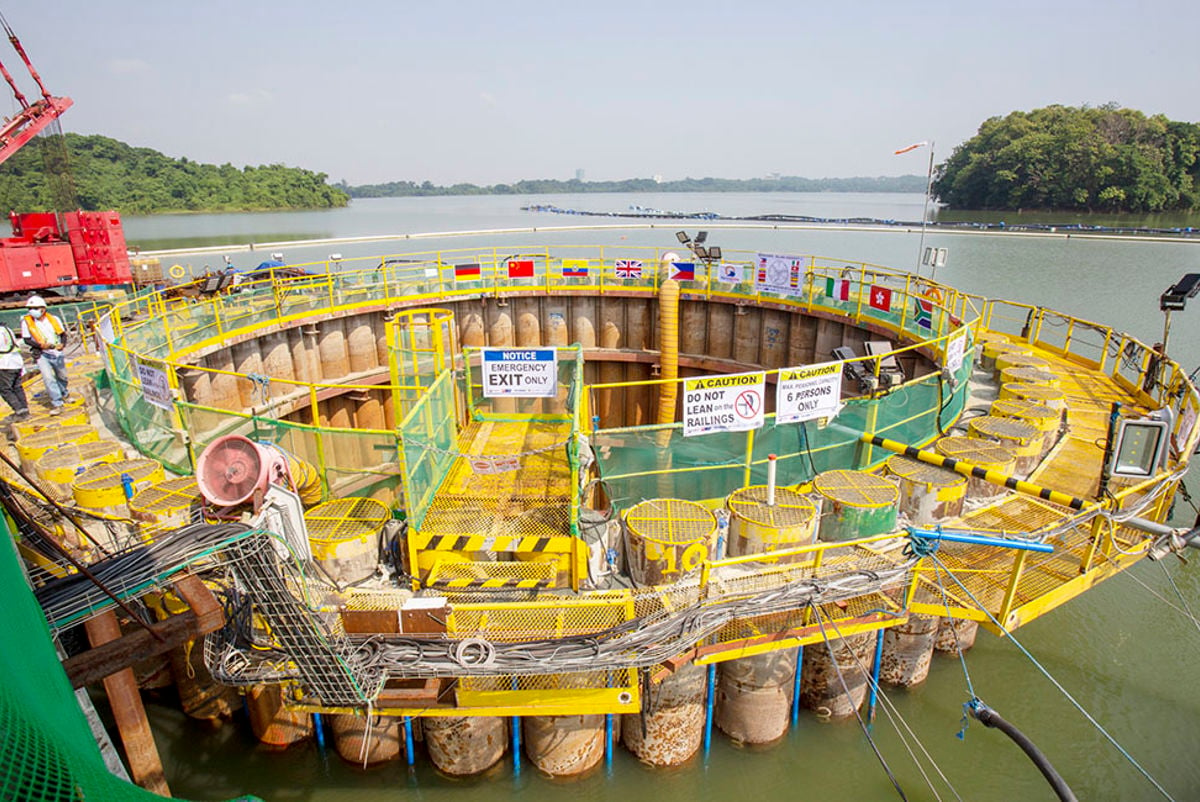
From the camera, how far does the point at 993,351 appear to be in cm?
1697

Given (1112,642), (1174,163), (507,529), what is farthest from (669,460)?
(1174,163)

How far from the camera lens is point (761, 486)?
9.73 metres

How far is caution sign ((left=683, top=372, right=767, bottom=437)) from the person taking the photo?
877cm

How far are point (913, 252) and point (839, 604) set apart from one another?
5321cm

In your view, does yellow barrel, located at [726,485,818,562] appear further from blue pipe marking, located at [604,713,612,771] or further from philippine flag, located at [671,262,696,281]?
philippine flag, located at [671,262,696,281]

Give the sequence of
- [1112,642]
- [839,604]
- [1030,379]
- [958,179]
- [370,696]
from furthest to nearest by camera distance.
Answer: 1. [958,179]
2. [1030,379]
3. [1112,642]
4. [839,604]
5. [370,696]

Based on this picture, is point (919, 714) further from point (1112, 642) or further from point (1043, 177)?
point (1043, 177)

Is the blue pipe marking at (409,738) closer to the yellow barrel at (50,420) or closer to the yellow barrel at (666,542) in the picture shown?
the yellow barrel at (666,542)

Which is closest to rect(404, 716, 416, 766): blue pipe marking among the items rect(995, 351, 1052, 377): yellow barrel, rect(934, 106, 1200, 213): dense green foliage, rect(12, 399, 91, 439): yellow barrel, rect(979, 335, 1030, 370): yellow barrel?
rect(12, 399, 91, 439): yellow barrel

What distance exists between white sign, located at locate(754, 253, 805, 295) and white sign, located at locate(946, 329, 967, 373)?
25.9 ft

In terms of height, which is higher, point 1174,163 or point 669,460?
point 1174,163

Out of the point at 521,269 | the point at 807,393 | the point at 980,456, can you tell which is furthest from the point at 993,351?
the point at 521,269

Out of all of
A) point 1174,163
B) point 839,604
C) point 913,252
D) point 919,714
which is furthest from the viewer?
point 1174,163

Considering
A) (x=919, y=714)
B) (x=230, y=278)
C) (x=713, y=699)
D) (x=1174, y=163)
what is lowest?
(x=919, y=714)
